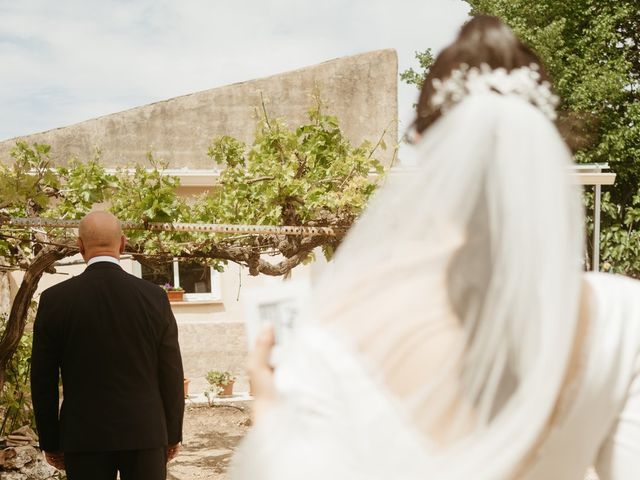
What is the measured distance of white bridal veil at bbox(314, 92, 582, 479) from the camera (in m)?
1.07

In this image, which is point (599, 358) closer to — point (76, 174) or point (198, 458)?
point (76, 174)

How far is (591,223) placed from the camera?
13.3 metres

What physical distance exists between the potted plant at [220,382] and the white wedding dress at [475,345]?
28.3 feet

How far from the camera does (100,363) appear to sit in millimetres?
3203

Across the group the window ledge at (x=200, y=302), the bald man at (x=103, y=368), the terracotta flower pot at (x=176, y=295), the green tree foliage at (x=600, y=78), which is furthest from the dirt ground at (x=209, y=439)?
the green tree foliage at (x=600, y=78)

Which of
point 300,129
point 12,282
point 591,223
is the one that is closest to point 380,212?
point 300,129

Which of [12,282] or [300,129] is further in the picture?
[12,282]

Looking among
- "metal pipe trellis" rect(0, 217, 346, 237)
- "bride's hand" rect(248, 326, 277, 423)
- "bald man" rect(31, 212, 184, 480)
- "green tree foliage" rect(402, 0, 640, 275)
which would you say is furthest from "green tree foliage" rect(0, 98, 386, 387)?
"green tree foliage" rect(402, 0, 640, 275)

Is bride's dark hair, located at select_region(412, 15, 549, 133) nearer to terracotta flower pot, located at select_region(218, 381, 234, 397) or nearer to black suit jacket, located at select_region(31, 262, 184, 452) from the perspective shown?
black suit jacket, located at select_region(31, 262, 184, 452)

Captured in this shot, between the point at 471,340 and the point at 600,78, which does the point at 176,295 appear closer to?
the point at 600,78

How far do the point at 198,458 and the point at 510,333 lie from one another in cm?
669

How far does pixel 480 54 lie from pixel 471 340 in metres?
0.53

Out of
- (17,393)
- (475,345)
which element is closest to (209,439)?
(17,393)

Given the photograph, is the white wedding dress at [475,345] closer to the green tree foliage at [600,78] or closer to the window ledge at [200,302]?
the window ledge at [200,302]
